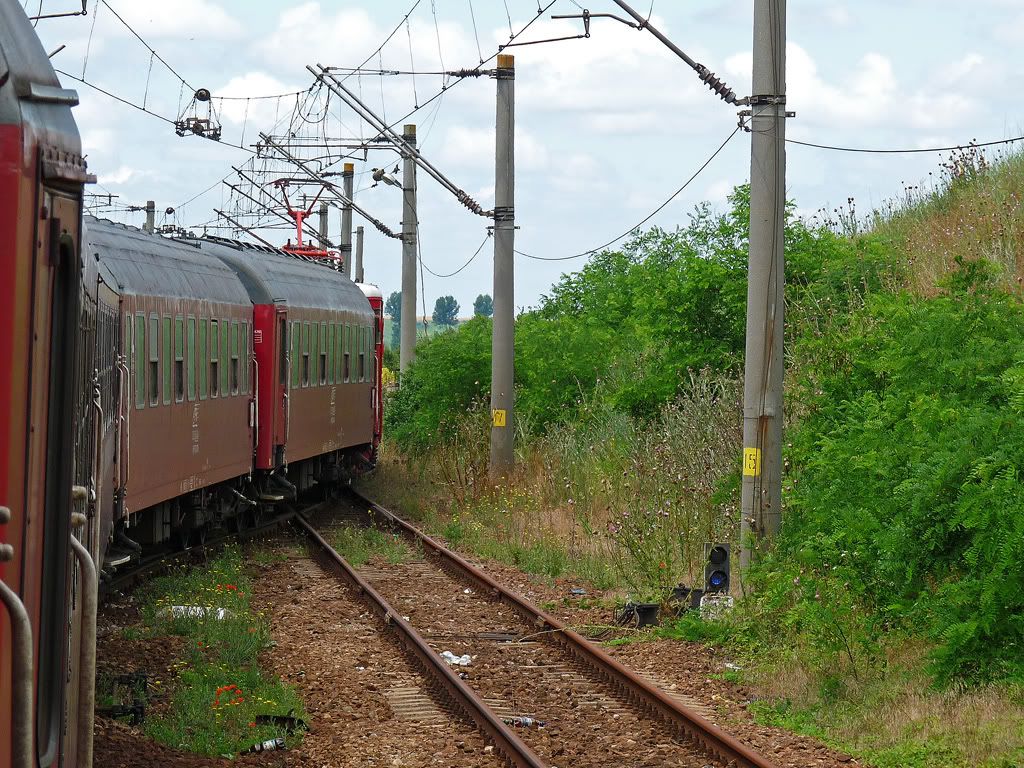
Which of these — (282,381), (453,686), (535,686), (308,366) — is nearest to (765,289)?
(535,686)

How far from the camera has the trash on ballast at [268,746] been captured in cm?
906

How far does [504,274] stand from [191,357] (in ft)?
23.9

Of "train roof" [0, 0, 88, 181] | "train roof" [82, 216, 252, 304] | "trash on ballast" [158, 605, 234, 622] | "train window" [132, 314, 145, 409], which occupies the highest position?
"train roof" [82, 216, 252, 304]

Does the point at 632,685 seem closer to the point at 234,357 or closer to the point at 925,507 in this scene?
the point at 925,507

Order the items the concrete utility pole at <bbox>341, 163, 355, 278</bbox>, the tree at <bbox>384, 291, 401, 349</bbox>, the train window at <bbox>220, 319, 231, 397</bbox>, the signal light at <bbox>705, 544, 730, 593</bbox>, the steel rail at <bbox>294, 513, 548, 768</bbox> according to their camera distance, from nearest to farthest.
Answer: the steel rail at <bbox>294, 513, 548, 768</bbox> → the signal light at <bbox>705, 544, 730, 593</bbox> → the train window at <bbox>220, 319, 231, 397</bbox> → the concrete utility pole at <bbox>341, 163, 355, 278</bbox> → the tree at <bbox>384, 291, 401, 349</bbox>

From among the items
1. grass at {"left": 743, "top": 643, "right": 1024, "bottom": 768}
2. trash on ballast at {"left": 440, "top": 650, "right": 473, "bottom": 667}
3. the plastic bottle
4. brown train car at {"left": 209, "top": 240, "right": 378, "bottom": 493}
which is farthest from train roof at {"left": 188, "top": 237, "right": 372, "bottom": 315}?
the plastic bottle

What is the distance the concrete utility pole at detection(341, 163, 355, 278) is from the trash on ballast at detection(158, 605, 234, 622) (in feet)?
78.8

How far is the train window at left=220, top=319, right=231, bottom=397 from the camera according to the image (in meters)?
17.2

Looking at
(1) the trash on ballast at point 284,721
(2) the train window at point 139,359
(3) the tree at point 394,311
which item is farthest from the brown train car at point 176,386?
(3) the tree at point 394,311

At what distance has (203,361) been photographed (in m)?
16.3

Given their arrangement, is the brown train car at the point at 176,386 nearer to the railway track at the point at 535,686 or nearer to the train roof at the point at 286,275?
the train roof at the point at 286,275

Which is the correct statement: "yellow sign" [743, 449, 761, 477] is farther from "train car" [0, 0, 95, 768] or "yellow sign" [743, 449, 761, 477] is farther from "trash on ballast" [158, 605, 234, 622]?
"train car" [0, 0, 95, 768]

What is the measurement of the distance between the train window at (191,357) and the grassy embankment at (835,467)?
4493mm

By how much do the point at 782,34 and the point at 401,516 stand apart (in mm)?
13058
